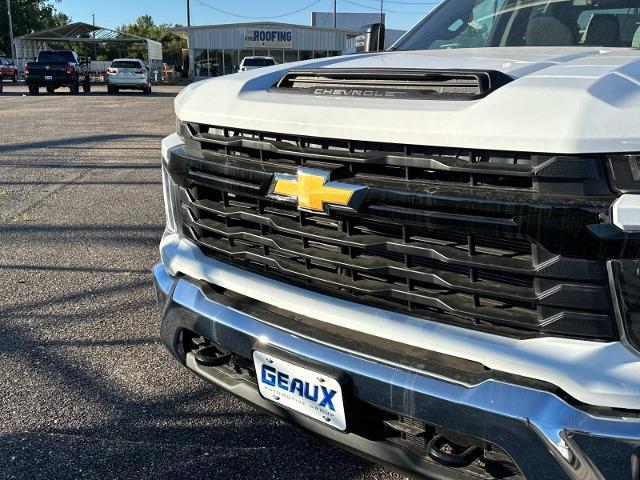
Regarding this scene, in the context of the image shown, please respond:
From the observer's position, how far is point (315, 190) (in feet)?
6.84

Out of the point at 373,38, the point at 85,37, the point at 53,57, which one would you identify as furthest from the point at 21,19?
the point at 373,38

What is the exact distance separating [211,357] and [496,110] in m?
1.45

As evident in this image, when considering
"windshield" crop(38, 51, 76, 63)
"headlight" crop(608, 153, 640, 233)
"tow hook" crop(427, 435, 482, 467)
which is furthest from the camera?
"windshield" crop(38, 51, 76, 63)

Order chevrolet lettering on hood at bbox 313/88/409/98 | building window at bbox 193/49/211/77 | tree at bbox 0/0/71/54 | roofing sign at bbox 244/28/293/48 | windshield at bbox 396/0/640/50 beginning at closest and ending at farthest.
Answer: chevrolet lettering on hood at bbox 313/88/409/98 → windshield at bbox 396/0/640/50 → roofing sign at bbox 244/28/293/48 → building window at bbox 193/49/211/77 → tree at bbox 0/0/71/54

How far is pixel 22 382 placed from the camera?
3.28 meters

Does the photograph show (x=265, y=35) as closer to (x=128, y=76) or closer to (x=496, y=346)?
(x=128, y=76)

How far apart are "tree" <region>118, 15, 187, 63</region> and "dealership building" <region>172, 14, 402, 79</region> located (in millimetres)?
15287

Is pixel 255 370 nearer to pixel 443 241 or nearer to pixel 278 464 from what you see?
pixel 278 464

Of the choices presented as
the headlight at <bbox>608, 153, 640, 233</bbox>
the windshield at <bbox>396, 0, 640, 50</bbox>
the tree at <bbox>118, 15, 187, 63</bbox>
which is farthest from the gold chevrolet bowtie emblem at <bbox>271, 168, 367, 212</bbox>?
the tree at <bbox>118, 15, 187, 63</bbox>

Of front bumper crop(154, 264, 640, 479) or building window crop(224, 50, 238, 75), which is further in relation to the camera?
building window crop(224, 50, 238, 75)

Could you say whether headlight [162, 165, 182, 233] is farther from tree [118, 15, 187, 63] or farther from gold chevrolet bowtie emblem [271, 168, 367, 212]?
tree [118, 15, 187, 63]

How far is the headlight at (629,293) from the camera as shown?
5.27 feet

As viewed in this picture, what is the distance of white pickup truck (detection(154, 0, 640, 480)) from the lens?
1.64 metres

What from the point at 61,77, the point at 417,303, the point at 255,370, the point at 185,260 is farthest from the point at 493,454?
the point at 61,77
